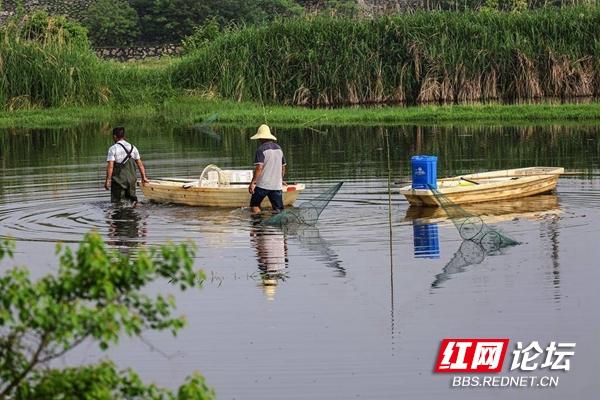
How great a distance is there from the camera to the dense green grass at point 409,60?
39219 mm

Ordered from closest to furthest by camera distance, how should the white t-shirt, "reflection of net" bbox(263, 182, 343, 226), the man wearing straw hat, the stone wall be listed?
"reflection of net" bbox(263, 182, 343, 226), the man wearing straw hat, the white t-shirt, the stone wall

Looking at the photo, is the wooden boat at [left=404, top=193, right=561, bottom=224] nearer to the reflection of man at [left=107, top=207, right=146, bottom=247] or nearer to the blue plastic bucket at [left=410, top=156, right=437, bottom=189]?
the blue plastic bucket at [left=410, top=156, right=437, bottom=189]

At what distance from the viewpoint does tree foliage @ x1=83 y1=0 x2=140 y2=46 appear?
194 feet

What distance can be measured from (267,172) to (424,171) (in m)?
2.19

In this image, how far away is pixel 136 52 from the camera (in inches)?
2280

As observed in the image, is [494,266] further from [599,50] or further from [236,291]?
[599,50]

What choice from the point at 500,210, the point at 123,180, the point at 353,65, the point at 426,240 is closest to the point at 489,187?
the point at 500,210

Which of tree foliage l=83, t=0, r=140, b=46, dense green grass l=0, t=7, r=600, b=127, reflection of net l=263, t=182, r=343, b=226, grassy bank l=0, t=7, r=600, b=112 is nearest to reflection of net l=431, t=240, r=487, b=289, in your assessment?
reflection of net l=263, t=182, r=343, b=226

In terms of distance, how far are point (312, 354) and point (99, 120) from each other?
27.3 metres

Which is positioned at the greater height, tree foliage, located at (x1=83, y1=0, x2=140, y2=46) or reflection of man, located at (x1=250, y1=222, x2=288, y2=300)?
tree foliage, located at (x1=83, y1=0, x2=140, y2=46)

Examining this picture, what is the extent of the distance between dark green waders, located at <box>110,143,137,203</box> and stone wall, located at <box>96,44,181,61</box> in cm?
3556

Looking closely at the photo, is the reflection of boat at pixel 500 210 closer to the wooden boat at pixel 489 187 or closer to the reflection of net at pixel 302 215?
the wooden boat at pixel 489 187

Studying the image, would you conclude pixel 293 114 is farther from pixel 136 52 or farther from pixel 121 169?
pixel 136 52

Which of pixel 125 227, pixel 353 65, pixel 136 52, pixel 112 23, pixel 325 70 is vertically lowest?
pixel 125 227
